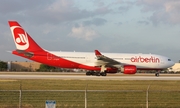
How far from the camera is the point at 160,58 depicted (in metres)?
52.7

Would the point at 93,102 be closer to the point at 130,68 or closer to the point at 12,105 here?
the point at 12,105

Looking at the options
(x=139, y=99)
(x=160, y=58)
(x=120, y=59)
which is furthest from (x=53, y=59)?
(x=139, y=99)

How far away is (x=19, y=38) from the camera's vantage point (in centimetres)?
4644

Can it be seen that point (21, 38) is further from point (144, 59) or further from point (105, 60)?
point (144, 59)

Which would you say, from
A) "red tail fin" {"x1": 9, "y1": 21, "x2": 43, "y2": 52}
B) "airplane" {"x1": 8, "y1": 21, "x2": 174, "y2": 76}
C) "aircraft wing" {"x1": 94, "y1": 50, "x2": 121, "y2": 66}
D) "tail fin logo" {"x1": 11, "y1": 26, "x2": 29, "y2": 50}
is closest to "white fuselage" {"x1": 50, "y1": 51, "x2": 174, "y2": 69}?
"airplane" {"x1": 8, "y1": 21, "x2": 174, "y2": 76}

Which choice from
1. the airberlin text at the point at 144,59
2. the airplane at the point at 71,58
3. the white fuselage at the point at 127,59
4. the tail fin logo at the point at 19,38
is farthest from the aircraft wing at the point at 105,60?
the tail fin logo at the point at 19,38

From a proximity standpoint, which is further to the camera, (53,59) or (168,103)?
(53,59)

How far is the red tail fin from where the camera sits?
4631 centimetres

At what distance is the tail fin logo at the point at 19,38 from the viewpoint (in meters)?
46.3

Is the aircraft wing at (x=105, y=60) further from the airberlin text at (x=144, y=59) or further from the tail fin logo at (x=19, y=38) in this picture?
the tail fin logo at (x=19, y=38)

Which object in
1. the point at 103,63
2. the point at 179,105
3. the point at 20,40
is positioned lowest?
the point at 179,105

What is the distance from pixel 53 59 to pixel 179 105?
107 ft

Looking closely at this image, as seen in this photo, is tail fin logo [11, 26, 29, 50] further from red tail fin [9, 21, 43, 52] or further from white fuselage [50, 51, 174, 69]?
white fuselage [50, 51, 174, 69]

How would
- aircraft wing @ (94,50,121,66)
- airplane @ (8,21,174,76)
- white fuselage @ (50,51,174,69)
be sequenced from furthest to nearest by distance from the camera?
1. white fuselage @ (50,51,174,69)
2. aircraft wing @ (94,50,121,66)
3. airplane @ (8,21,174,76)
